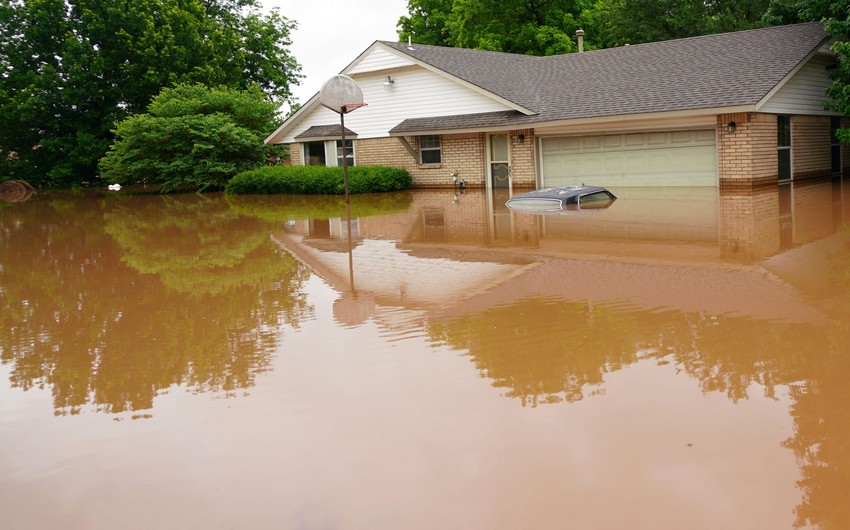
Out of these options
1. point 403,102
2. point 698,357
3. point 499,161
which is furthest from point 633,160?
point 698,357

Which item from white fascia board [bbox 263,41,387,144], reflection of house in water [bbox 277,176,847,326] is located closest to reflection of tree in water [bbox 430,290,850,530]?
reflection of house in water [bbox 277,176,847,326]

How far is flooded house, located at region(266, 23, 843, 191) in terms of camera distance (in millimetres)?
20375

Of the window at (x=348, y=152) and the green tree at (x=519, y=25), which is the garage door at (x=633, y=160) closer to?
the window at (x=348, y=152)

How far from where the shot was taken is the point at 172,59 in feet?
132

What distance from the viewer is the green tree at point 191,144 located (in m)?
31.0

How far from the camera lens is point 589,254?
1048 cm

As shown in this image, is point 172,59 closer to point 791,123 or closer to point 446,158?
point 446,158

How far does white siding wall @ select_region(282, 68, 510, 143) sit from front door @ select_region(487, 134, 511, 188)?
3.63 ft

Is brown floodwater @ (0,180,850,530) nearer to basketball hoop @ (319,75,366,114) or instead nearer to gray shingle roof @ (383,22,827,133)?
gray shingle roof @ (383,22,827,133)

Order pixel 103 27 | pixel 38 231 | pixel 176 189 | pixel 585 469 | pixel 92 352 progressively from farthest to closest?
pixel 103 27 < pixel 176 189 < pixel 38 231 < pixel 92 352 < pixel 585 469

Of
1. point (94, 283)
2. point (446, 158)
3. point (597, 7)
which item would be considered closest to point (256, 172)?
point (446, 158)

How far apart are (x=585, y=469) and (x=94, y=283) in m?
8.13

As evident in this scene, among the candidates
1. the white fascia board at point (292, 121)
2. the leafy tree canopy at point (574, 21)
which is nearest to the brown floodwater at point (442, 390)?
the white fascia board at point (292, 121)

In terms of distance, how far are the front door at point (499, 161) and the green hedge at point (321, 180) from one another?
3245mm
